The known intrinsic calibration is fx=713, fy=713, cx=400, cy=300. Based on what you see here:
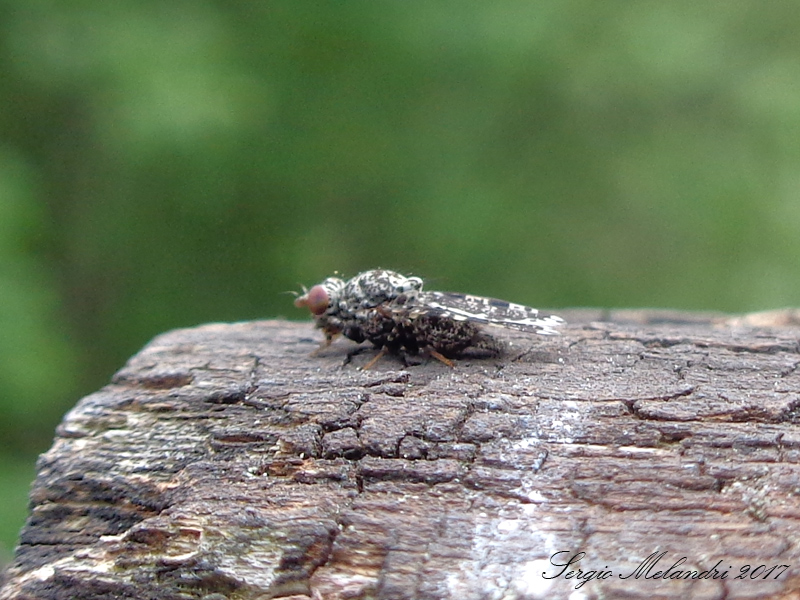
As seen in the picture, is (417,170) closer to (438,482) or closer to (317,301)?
(317,301)

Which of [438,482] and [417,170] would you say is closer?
[438,482]

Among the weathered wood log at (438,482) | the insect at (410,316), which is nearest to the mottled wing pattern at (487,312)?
the insect at (410,316)

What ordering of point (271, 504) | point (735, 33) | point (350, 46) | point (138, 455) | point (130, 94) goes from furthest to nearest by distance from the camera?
point (735, 33)
point (350, 46)
point (130, 94)
point (138, 455)
point (271, 504)

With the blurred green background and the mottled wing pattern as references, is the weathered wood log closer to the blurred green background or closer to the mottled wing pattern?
the mottled wing pattern

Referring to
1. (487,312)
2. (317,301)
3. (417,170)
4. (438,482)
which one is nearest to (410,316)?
(487,312)

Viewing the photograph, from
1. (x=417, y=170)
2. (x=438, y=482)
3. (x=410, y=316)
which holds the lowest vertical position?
(x=438, y=482)

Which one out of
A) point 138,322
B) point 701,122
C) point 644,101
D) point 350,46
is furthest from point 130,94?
point 701,122

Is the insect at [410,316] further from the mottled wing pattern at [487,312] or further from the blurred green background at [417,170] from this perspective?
the blurred green background at [417,170]

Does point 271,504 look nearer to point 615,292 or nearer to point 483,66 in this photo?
point 483,66
